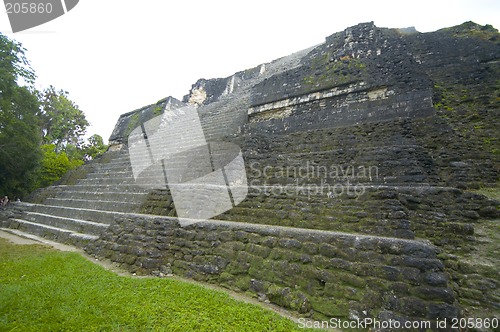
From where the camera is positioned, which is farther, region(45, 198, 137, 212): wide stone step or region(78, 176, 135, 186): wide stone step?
region(78, 176, 135, 186): wide stone step

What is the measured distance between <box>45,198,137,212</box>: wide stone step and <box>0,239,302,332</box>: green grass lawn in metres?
2.69

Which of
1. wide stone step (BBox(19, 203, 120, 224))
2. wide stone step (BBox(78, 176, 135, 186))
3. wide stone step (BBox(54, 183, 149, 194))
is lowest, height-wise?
wide stone step (BBox(19, 203, 120, 224))

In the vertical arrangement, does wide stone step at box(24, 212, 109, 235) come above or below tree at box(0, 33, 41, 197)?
below

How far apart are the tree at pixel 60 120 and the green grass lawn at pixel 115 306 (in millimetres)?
26259

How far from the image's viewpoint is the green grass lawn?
2.16 meters

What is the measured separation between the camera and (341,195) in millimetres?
3707

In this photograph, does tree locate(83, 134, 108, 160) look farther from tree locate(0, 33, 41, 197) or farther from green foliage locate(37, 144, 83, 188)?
tree locate(0, 33, 41, 197)

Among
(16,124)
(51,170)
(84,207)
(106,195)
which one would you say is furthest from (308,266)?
(51,170)

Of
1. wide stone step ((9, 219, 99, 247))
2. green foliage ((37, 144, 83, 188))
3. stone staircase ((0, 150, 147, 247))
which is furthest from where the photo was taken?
green foliage ((37, 144, 83, 188))

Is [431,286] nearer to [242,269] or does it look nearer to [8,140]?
[242,269]

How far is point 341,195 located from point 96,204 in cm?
708

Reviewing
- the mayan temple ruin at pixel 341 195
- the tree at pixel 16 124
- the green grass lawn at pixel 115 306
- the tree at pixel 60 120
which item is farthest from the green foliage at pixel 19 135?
the tree at pixel 60 120

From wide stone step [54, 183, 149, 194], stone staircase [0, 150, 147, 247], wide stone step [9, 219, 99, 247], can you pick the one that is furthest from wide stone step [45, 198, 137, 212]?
wide stone step [9, 219, 99, 247]

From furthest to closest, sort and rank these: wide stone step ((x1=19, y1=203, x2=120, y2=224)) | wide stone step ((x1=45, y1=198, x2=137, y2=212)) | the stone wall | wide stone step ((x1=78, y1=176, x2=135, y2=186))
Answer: wide stone step ((x1=78, y1=176, x2=135, y2=186)) < wide stone step ((x1=45, y1=198, x2=137, y2=212)) < wide stone step ((x1=19, y1=203, x2=120, y2=224)) < the stone wall
